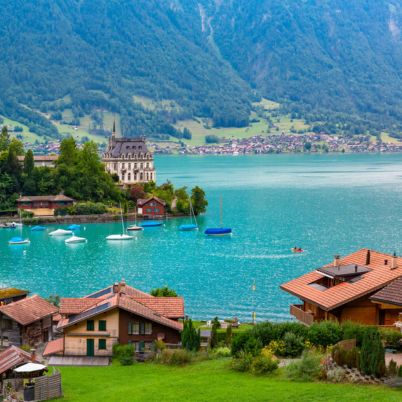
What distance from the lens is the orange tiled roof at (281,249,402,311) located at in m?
34.0

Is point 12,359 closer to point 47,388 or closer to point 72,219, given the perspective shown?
point 47,388

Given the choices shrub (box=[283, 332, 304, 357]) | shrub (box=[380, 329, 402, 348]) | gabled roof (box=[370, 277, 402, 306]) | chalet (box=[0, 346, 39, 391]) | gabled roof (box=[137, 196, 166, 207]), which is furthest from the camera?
gabled roof (box=[137, 196, 166, 207])

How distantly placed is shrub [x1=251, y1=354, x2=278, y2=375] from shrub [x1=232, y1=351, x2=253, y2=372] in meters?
0.33

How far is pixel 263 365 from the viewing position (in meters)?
28.3

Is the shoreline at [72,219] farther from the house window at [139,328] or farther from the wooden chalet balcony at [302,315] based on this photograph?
the wooden chalet balcony at [302,315]

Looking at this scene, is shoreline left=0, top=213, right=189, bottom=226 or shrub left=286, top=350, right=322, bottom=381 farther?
shoreline left=0, top=213, right=189, bottom=226

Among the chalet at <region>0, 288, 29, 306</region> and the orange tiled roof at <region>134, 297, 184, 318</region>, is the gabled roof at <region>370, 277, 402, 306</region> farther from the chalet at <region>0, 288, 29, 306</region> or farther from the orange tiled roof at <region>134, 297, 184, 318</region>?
the chalet at <region>0, 288, 29, 306</region>

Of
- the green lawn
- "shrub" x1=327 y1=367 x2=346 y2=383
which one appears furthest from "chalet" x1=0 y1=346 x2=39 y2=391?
"shrub" x1=327 y1=367 x2=346 y2=383

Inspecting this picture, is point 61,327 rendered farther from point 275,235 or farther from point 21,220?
point 21,220

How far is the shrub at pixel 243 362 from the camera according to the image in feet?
95.0

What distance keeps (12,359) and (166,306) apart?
34.8 feet

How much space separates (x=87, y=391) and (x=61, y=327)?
8.60 m

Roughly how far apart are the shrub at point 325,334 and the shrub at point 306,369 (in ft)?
11.4

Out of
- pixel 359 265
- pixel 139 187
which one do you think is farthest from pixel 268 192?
pixel 359 265
